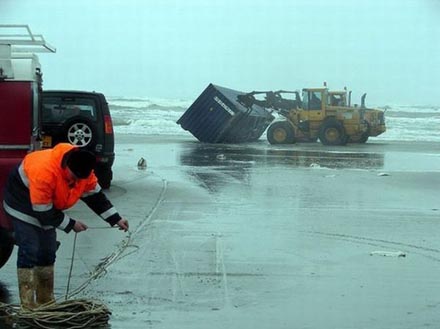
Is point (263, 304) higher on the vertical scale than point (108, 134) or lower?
lower

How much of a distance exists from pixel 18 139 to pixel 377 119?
99.2 feet

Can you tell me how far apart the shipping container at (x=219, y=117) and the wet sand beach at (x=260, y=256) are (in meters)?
16.0

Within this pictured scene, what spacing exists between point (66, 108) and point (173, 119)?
45905mm

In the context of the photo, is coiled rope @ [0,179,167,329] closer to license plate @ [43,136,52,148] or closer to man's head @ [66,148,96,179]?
man's head @ [66,148,96,179]

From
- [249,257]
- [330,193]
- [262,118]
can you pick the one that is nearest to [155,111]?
[262,118]

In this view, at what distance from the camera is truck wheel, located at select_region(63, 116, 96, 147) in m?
12.7

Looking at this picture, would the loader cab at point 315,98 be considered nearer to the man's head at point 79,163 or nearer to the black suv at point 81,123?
Answer: the black suv at point 81,123

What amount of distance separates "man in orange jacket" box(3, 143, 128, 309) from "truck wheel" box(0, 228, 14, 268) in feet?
2.59

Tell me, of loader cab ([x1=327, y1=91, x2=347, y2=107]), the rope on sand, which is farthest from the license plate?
loader cab ([x1=327, y1=91, x2=347, y2=107])

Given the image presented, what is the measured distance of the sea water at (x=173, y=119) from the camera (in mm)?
50109

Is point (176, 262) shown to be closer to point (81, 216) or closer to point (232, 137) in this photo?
point (81, 216)

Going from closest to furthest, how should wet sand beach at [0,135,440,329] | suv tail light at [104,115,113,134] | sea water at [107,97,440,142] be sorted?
wet sand beach at [0,135,440,329], suv tail light at [104,115,113,134], sea water at [107,97,440,142]

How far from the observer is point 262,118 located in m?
34.8

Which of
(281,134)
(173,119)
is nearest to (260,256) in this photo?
(281,134)
